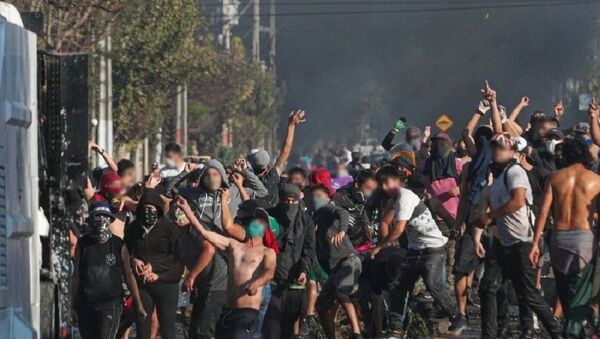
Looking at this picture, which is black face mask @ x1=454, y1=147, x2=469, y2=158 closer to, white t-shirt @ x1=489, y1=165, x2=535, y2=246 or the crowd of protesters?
the crowd of protesters

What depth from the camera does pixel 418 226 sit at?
527 inches

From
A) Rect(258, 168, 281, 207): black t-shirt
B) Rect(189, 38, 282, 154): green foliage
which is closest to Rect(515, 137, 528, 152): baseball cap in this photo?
Rect(258, 168, 281, 207): black t-shirt

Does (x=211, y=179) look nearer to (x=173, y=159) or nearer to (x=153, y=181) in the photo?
(x=153, y=181)

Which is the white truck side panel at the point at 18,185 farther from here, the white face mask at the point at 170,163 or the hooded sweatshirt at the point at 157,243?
the white face mask at the point at 170,163

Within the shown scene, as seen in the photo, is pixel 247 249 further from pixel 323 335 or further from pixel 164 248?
pixel 323 335

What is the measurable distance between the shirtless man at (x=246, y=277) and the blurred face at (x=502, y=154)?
200 cm

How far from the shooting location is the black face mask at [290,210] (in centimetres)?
1287

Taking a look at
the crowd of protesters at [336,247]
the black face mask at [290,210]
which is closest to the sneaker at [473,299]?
the crowd of protesters at [336,247]

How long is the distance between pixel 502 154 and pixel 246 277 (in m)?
2.34

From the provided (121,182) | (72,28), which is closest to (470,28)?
(72,28)

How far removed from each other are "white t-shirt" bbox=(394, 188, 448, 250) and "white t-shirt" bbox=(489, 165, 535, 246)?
991 mm

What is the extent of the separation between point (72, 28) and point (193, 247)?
44.9ft

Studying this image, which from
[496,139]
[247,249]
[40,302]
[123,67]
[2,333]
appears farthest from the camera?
[123,67]

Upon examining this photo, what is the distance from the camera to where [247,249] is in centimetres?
1143
